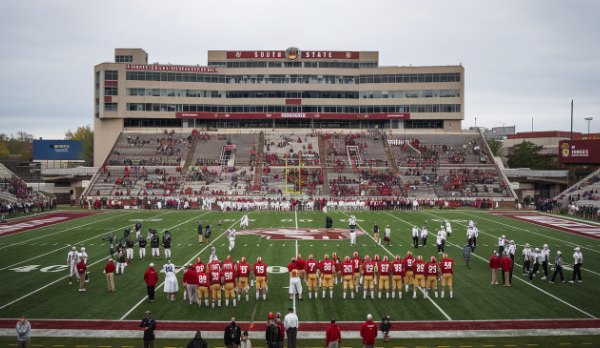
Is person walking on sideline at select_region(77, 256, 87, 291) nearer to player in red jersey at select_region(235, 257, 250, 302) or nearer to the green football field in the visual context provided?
the green football field

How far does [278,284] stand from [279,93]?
5581 cm

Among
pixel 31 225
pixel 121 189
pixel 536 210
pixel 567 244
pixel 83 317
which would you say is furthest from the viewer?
pixel 121 189

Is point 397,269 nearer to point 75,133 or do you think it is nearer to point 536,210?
point 536,210

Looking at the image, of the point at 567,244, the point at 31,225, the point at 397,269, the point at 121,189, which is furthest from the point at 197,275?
the point at 121,189

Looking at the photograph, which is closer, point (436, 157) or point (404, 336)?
point (404, 336)

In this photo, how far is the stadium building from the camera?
228ft

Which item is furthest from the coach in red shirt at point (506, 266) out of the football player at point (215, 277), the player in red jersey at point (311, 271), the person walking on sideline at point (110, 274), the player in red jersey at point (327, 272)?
the person walking on sideline at point (110, 274)

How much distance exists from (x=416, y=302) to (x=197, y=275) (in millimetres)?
7374

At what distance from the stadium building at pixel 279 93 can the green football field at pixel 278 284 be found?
37.8 m

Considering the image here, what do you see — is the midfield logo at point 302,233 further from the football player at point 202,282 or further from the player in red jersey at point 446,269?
the football player at point 202,282

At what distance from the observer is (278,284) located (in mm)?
17969

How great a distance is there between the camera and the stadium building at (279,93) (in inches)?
2734

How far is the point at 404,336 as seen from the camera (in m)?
13.0

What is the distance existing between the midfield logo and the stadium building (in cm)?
4067
